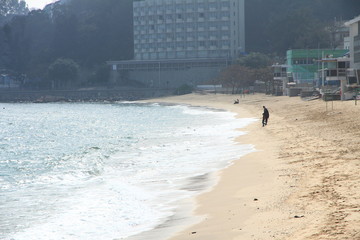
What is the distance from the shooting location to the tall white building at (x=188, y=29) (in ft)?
570

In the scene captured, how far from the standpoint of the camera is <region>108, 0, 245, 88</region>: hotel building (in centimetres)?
17110

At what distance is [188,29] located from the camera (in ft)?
583

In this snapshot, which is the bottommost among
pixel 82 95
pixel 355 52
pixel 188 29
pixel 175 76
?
pixel 82 95

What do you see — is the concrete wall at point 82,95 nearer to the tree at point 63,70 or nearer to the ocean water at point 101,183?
the tree at point 63,70

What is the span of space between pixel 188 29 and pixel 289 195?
16308cm

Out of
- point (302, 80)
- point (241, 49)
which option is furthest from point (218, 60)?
point (302, 80)

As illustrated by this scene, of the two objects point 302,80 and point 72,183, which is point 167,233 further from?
point 302,80

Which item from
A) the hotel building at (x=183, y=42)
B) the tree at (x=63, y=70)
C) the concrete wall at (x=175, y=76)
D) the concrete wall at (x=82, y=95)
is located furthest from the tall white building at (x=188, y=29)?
the tree at (x=63, y=70)

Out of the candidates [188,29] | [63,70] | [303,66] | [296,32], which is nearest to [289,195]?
[303,66]

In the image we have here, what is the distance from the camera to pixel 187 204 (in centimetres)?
1881

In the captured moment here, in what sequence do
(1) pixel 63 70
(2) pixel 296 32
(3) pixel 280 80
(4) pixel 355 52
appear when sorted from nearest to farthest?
(4) pixel 355 52, (3) pixel 280 80, (2) pixel 296 32, (1) pixel 63 70

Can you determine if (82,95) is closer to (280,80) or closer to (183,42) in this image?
(183,42)

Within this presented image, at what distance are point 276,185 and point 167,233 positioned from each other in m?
5.61

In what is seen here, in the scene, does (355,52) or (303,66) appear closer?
(355,52)
